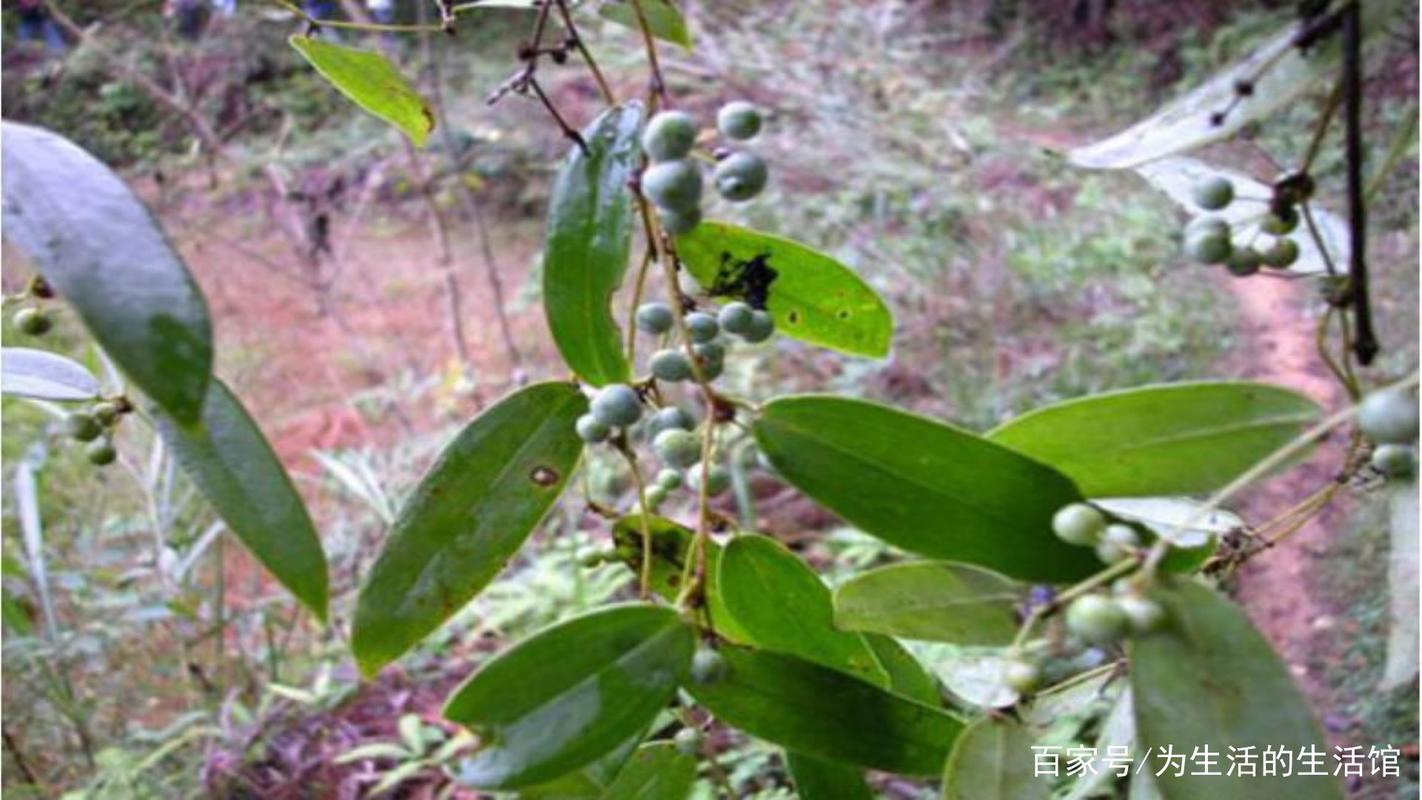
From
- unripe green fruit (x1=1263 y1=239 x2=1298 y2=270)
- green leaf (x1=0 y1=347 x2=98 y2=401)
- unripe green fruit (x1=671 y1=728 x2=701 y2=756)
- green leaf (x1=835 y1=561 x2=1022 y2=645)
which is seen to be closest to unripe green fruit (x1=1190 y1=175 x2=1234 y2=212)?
unripe green fruit (x1=1263 y1=239 x2=1298 y2=270)

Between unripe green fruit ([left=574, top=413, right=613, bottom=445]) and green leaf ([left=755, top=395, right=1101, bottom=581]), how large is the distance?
50mm

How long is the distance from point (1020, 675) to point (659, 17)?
272mm

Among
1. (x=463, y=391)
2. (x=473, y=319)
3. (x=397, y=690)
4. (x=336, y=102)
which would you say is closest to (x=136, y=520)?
(x=397, y=690)

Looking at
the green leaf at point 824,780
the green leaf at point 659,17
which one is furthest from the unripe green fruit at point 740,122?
the green leaf at point 824,780

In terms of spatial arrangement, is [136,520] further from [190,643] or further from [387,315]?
[387,315]

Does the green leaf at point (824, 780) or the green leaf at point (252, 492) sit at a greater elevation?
the green leaf at point (252, 492)

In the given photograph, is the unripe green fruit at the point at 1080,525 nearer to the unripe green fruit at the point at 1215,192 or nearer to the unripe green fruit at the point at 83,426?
the unripe green fruit at the point at 1215,192

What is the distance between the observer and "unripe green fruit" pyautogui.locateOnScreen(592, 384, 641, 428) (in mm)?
350

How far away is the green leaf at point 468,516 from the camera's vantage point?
0.36 metres

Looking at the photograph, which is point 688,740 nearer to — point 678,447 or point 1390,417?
point 678,447

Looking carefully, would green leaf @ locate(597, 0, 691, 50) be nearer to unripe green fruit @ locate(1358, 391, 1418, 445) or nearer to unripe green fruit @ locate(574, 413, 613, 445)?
unripe green fruit @ locate(574, 413, 613, 445)

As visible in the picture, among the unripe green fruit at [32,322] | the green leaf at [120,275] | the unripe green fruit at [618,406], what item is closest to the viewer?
the green leaf at [120,275]

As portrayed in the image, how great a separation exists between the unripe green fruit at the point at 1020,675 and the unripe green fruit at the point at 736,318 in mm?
138

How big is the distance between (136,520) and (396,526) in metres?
1.70
